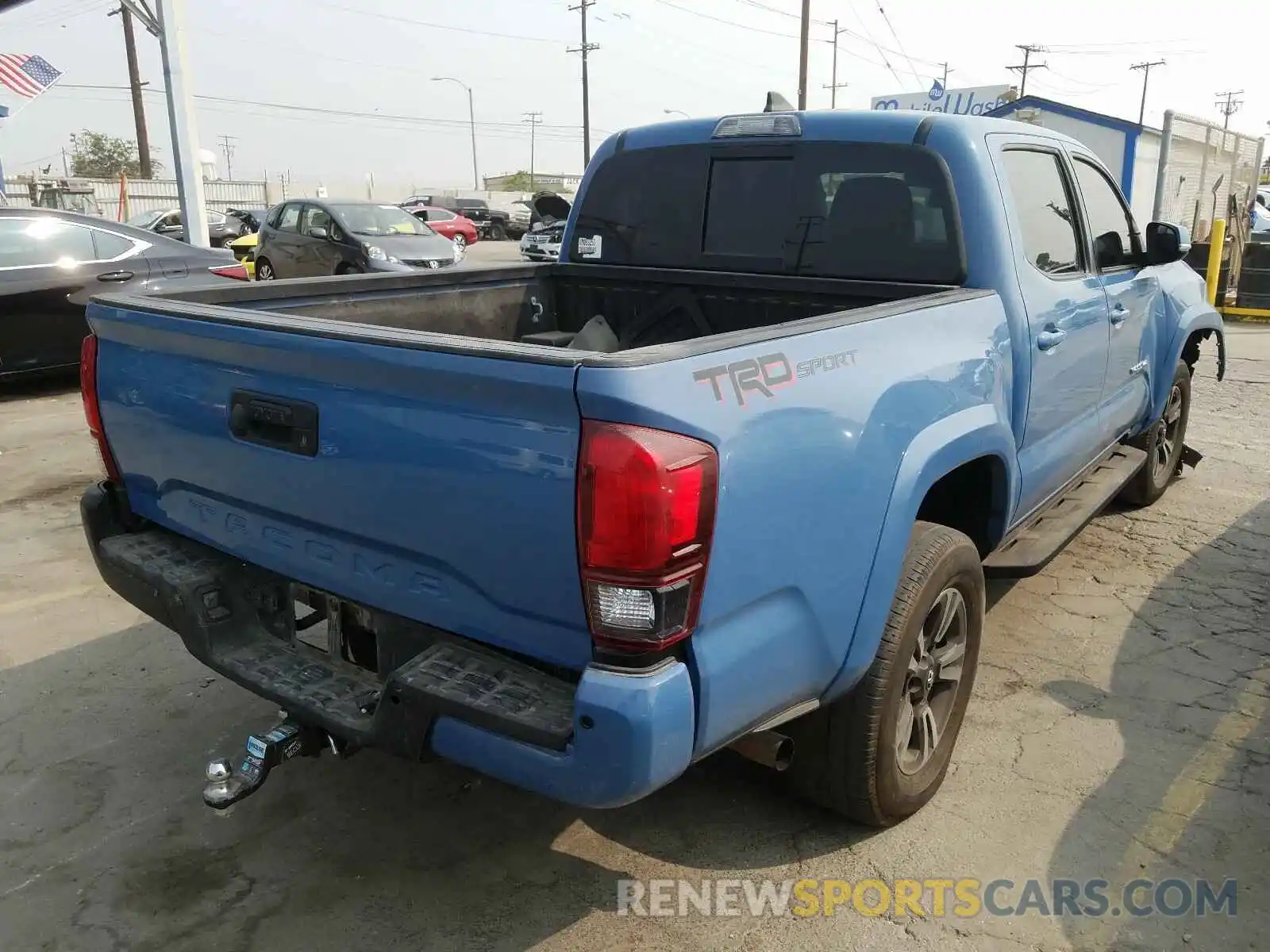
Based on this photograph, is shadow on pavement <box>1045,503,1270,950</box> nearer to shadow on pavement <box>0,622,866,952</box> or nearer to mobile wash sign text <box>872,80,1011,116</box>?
shadow on pavement <box>0,622,866,952</box>

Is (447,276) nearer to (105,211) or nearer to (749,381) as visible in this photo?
(749,381)

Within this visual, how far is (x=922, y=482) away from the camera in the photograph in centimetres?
260

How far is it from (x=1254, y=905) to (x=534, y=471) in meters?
2.25

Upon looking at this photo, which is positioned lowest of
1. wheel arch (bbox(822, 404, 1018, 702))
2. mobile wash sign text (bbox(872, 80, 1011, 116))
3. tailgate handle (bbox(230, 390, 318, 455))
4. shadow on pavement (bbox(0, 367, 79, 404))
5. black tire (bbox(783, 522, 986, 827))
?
shadow on pavement (bbox(0, 367, 79, 404))

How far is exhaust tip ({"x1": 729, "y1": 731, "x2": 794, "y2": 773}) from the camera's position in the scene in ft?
8.20

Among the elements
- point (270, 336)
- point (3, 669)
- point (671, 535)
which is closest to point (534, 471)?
point (671, 535)

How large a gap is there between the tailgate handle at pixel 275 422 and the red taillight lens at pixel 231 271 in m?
7.36

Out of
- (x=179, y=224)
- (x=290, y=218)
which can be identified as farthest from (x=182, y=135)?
(x=179, y=224)

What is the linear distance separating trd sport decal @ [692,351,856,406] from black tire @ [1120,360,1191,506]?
3871mm

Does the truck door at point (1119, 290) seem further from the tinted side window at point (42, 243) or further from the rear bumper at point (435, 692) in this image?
the tinted side window at point (42, 243)

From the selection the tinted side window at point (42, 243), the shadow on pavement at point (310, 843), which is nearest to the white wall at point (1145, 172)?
the tinted side window at point (42, 243)

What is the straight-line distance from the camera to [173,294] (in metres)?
3.13

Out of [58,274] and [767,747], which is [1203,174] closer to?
[58,274]

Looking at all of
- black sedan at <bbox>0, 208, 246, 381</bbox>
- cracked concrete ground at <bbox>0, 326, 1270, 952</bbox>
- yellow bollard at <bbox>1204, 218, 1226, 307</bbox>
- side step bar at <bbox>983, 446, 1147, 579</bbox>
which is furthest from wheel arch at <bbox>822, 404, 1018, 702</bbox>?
yellow bollard at <bbox>1204, 218, 1226, 307</bbox>
